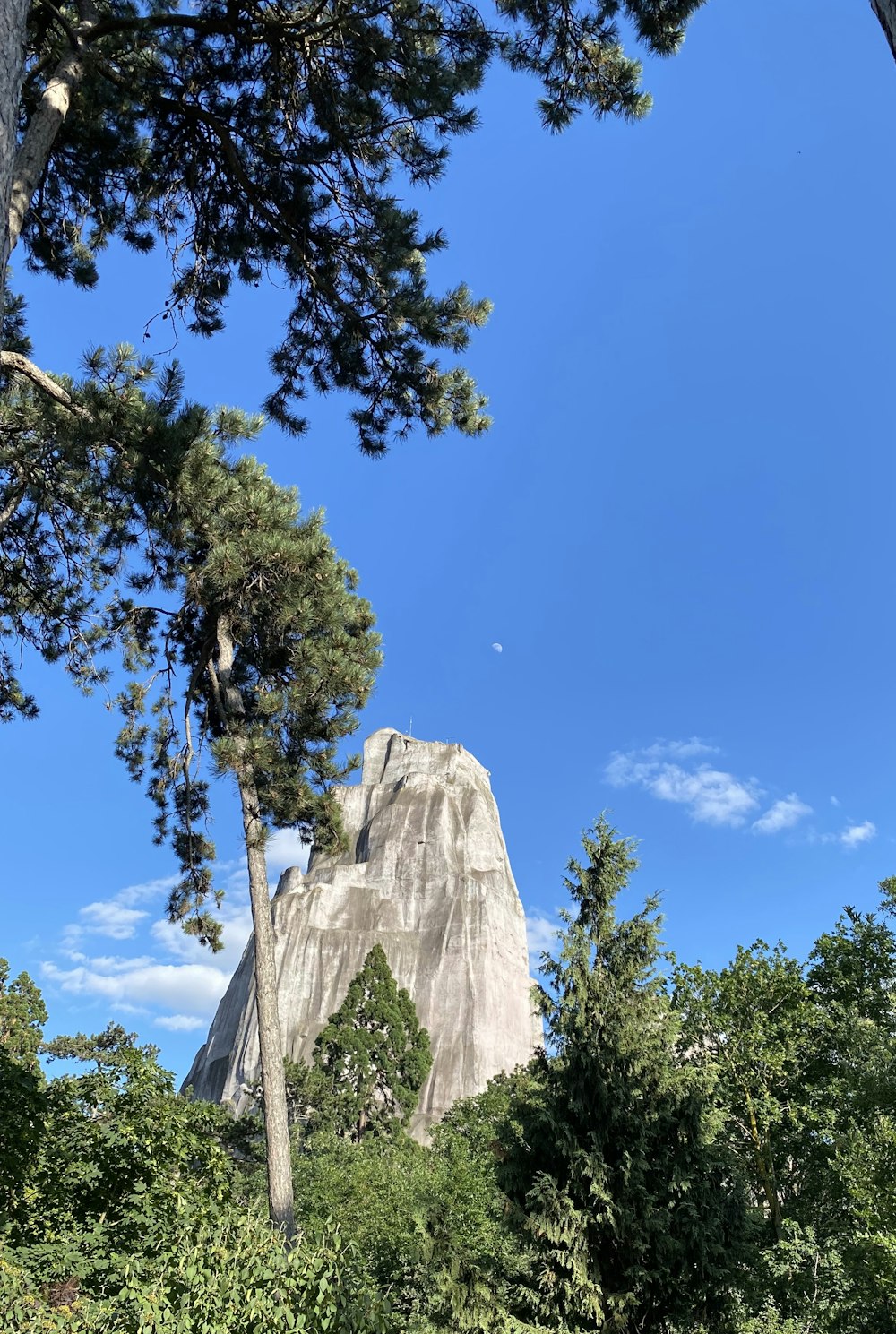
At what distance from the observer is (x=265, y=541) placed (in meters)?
8.09

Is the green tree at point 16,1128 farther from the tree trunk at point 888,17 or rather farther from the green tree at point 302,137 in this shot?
the tree trunk at point 888,17

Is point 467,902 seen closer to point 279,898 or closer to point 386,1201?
point 279,898

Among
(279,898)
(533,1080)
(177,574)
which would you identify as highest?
(279,898)

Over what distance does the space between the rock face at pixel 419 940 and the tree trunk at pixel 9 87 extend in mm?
33458

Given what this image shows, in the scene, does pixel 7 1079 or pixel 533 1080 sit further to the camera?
pixel 533 1080

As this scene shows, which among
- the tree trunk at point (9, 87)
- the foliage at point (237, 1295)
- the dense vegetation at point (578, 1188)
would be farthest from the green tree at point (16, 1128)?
the tree trunk at point (9, 87)

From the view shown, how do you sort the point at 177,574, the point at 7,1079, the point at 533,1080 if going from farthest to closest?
the point at 533,1080 → the point at 177,574 → the point at 7,1079

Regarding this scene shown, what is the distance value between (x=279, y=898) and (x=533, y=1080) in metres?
36.9

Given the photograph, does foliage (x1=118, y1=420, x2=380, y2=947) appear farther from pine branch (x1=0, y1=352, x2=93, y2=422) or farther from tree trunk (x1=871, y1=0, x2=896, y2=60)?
tree trunk (x1=871, y1=0, x2=896, y2=60)

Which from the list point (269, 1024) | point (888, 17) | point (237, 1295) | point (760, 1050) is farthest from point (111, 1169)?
point (760, 1050)

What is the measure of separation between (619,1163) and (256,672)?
7.36 metres

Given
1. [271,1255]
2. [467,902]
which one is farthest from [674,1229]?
[467,902]

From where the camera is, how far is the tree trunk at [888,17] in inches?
91.9

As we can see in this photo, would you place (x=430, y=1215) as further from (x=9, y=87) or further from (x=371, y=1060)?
(x=371, y=1060)
